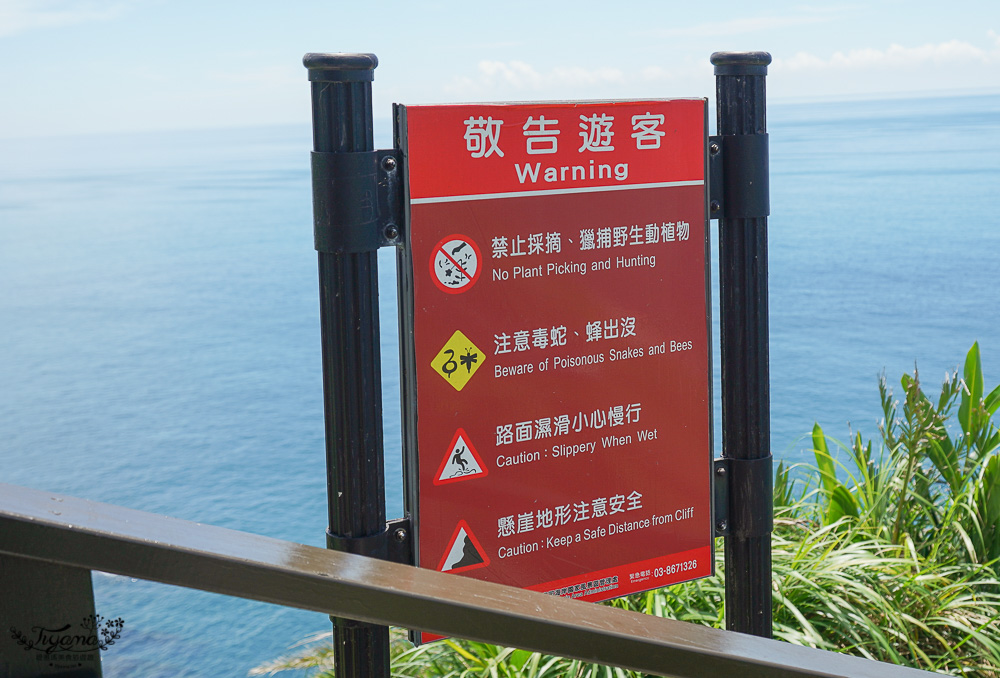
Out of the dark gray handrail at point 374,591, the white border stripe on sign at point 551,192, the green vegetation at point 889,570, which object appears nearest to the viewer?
the dark gray handrail at point 374,591

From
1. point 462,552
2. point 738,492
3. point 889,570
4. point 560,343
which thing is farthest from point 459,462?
point 889,570

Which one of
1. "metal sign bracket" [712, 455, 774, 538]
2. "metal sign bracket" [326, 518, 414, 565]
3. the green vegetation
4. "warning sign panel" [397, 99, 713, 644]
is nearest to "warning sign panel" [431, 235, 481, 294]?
"warning sign panel" [397, 99, 713, 644]

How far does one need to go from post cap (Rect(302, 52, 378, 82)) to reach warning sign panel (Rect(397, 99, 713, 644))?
94 millimetres

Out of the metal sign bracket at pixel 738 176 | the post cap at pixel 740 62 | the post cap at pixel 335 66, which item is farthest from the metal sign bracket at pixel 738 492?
the post cap at pixel 335 66

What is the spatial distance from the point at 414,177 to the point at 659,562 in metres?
0.87

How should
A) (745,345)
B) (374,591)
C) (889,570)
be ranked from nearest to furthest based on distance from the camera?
(374,591), (745,345), (889,570)

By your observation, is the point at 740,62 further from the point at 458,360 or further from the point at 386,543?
the point at 386,543

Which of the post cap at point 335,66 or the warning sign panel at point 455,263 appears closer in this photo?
the post cap at point 335,66

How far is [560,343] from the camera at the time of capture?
5.59 feet

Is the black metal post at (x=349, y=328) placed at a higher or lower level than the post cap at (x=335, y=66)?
lower

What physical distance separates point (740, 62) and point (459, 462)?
2.96 feet

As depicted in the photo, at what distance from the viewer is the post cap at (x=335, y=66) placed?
1466 millimetres

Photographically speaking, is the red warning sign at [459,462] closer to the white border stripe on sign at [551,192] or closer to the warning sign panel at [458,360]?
the warning sign panel at [458,360]

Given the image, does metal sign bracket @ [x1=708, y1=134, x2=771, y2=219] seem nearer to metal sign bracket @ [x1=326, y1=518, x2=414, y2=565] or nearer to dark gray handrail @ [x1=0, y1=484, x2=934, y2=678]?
metal sign bracket @ [x1=326, y1=518, x2=414, y2=565]
